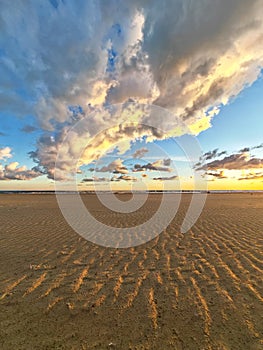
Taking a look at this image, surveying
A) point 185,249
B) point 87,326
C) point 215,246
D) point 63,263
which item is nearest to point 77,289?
point 87,326

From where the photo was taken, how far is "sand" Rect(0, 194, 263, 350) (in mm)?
3369

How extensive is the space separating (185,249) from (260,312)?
3873mm

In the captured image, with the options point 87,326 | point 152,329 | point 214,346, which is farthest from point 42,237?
point 214,346

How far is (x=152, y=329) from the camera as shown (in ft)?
11.6

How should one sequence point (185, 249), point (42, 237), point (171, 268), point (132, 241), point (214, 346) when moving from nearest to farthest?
1. point (214, 346)
2. point (171, 268)
3. point (185, 249)
4. point (132, 241)
5. point (42, 237)

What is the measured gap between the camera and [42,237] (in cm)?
980

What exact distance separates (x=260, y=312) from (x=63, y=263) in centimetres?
511

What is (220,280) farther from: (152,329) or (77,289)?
(77,289)

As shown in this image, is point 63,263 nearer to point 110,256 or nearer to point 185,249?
point 110,256

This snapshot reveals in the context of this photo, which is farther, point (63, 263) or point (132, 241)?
point (132, 241)

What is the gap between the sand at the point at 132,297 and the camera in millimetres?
3369

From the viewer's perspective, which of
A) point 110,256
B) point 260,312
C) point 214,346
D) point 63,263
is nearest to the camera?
point 214,346

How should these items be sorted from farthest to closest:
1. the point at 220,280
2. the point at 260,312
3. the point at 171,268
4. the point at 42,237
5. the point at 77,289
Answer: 1. the point at 42,237
2. the point at 171,268
3. the point at 220,280
4. the point at 77,289
5. the point at 260,312

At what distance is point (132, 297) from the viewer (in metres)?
4.52
